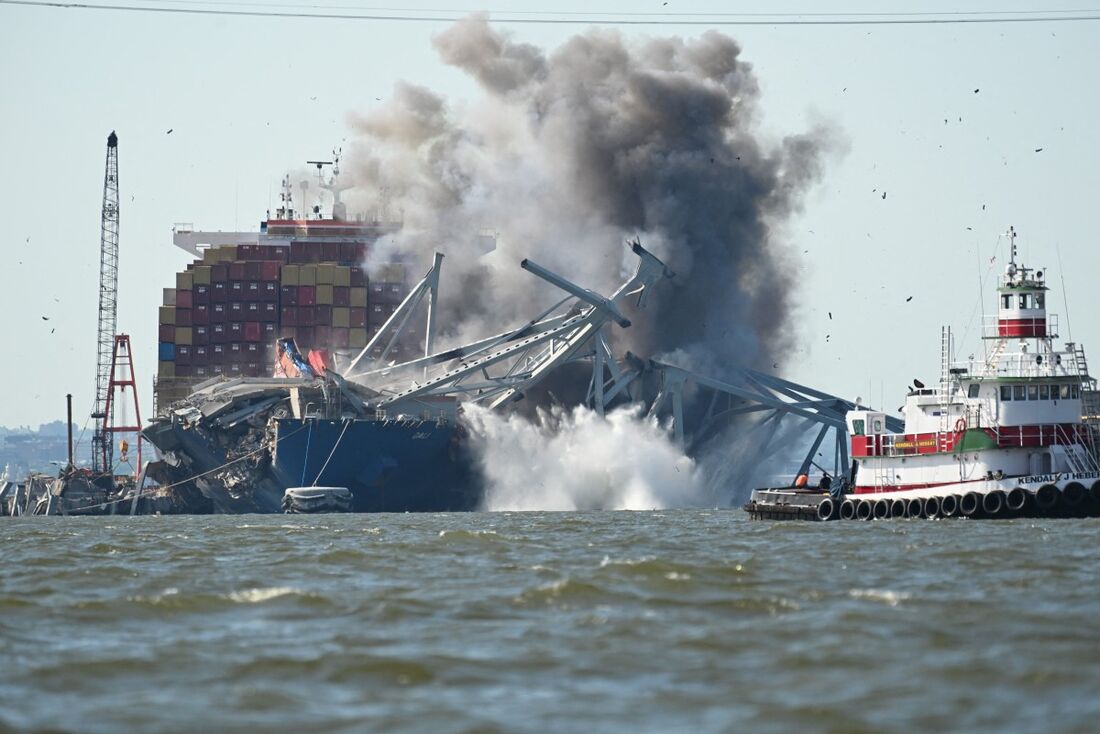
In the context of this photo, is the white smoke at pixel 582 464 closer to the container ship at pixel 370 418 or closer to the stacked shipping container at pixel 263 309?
the container ship at pixel 370 418

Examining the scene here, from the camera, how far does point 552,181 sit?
412 feet

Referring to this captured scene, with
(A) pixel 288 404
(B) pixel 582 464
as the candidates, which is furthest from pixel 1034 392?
(A) pixel 288 404

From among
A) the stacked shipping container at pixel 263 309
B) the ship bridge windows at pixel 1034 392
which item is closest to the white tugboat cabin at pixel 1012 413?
the ship bridge windows at pixel 1034 392

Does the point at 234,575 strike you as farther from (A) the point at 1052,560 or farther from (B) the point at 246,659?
(A) the point at 1052,560

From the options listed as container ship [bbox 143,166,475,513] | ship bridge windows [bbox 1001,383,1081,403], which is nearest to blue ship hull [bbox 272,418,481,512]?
container ship [bbox 143,166,475,513]

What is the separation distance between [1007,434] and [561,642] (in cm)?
3581

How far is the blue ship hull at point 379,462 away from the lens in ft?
324

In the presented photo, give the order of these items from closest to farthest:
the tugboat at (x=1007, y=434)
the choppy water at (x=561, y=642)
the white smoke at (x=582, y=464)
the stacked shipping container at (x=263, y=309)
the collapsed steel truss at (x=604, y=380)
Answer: the choppy water at (x=561, y=642), the tugboat at (x=1007, y=434), the white smoke at (x=582, y=464), the collapsed steel truss at (x=604, y=380), the stacked shipping container at (x=263, y=309)

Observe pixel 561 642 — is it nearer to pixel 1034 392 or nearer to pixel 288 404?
pixel 1034 392

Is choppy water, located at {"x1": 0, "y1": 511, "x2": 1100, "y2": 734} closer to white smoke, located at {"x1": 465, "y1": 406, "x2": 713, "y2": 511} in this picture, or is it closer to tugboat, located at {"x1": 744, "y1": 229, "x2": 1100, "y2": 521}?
tugboat, located at {"x1": 744, "y1": 229, "x2": 1100, "y2": 521}

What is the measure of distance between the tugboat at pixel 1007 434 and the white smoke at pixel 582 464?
39.6 meters

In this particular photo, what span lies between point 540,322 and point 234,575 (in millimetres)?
71355

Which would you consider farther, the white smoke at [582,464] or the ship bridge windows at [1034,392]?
the white smoke at [582,464]

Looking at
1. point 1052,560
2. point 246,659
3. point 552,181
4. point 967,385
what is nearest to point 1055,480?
point 967,385
